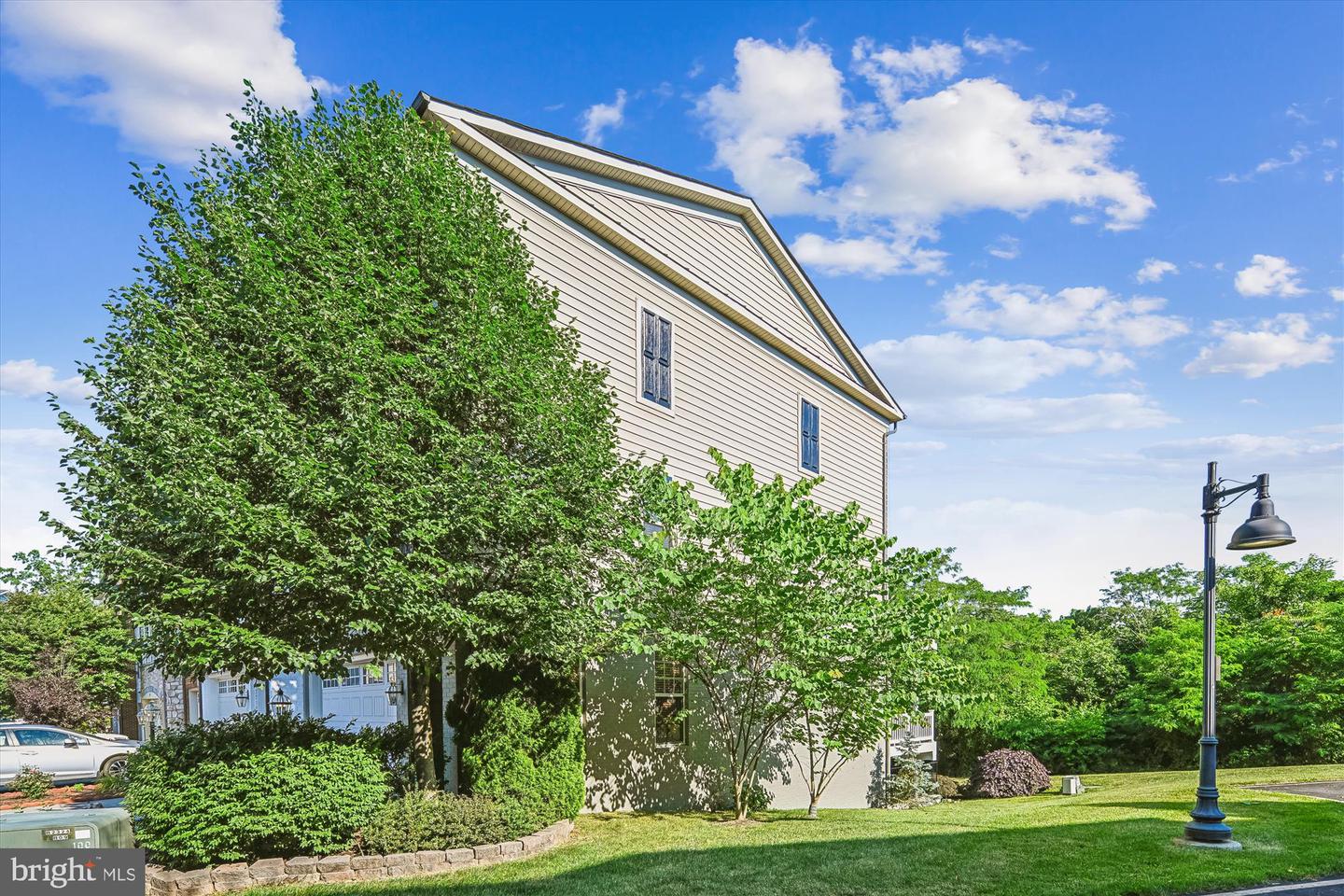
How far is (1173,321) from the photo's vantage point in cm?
1728

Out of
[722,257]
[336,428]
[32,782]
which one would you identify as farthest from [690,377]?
[32,782]

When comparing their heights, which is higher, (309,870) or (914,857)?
(309,870)

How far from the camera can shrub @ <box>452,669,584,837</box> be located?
1028 cm

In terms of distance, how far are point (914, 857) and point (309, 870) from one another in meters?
6.01

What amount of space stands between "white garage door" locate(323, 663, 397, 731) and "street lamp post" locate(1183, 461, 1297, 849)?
441 inches

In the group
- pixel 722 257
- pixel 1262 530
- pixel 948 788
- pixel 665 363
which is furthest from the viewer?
pixel 948 788

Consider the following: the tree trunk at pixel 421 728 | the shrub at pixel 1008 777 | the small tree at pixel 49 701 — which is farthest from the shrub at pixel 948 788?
the small tree at pixel 49 701

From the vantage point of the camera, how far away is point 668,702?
46.6 ft

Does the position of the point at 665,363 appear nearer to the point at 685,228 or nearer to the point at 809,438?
the point at 685,228

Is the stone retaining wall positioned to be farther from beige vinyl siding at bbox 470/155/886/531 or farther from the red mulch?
the red mulch

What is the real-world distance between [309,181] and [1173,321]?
51.2 feet

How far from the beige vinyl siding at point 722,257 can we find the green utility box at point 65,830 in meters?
10.3

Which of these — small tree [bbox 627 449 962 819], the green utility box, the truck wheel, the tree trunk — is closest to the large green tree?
the tree trunk

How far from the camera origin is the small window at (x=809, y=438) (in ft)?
62.9
